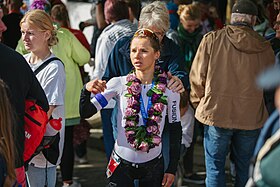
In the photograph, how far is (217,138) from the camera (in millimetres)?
6020

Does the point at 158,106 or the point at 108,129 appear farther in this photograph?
the point at 108,129

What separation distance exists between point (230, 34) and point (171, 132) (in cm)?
116

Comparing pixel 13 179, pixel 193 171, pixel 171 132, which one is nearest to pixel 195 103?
pixel 171 132

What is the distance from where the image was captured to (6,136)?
12.8 feet

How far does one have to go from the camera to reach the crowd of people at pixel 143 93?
4.71 m

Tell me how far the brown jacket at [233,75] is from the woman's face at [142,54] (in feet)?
3.15

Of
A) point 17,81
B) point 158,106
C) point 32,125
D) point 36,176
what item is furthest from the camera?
point 36,176

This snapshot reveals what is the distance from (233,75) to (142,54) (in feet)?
3.61

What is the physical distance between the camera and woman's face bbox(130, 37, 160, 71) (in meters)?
5.12

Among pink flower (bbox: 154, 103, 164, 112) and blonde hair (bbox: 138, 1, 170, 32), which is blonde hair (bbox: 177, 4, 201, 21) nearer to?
blonde hair (bbox: 138, 1, 170, 32)

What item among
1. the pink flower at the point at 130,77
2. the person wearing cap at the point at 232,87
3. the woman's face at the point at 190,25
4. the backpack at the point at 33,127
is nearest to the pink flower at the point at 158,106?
the pink flower at the point at 130,77

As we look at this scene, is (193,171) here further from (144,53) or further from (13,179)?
(13,179)

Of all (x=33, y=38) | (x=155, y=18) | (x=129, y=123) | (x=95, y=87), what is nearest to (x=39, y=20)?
(x=33, y=38)

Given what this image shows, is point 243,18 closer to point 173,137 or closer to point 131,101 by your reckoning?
point 173,137
